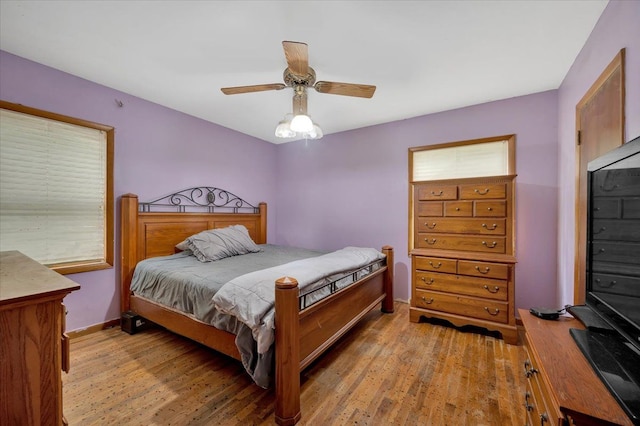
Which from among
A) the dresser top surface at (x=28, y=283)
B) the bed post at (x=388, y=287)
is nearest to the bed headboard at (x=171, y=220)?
the dresser top surface at (x=28, y=283)

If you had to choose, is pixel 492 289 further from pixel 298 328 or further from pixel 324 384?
pixel 298 328

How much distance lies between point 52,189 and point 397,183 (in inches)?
143

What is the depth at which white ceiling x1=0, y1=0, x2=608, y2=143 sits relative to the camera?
62.0 inches

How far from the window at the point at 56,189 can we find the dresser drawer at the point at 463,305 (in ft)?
10.7

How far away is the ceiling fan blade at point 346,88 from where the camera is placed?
1.91 meters

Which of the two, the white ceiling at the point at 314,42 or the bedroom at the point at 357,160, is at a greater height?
the white ceiling at the point at 314,42

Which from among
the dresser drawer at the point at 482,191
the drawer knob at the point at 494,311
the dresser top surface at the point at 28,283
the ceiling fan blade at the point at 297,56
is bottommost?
the drawer knob at the point at 494,311

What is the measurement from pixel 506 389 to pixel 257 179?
3.83 meters

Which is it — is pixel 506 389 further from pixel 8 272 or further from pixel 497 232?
pixel 8 272

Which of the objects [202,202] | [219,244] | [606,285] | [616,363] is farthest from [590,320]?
[202,202]

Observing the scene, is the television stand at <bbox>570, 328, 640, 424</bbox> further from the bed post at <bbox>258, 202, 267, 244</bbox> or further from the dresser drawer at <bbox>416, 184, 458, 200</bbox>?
the bed post at <bbox>258, 202, 267, 244</bbox>

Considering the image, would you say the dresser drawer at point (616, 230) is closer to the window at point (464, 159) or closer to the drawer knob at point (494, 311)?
the drawer knob at point (494, 311)

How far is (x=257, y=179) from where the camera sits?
13.9ft

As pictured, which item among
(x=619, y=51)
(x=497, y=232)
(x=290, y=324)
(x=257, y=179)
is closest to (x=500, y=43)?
(x=619, y=51)
